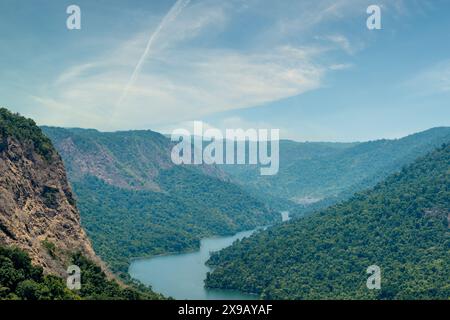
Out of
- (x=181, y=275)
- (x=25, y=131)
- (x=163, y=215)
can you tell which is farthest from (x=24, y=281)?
(x=163, y=215)

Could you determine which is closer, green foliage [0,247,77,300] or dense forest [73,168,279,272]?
green foliage [0,247,77,300]
